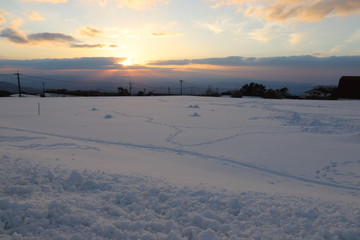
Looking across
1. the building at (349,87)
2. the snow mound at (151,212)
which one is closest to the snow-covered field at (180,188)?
the snow mound at (151,212)

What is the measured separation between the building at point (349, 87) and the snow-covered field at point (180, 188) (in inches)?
870

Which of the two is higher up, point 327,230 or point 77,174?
point 77,174

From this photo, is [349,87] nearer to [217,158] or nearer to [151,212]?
[217,158]

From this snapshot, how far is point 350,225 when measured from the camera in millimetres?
2744

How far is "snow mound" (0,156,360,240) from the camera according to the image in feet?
8.54

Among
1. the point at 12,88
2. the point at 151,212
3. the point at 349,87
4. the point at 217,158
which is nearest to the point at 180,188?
the point at 151,212

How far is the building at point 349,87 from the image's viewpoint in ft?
84.5

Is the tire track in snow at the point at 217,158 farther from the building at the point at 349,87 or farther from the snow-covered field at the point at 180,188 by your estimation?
the building at the point at 349,87

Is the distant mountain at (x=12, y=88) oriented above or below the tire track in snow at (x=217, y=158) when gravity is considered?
above

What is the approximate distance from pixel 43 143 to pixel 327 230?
21.0ft

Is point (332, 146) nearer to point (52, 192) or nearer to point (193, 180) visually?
point (193, 180)

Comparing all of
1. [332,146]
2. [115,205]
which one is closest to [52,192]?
[115,205]

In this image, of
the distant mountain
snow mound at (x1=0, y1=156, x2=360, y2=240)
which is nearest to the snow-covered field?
snow mound at (x1=0, y1=156, x2=360, y2=240)

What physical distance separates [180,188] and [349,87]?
29337 mm
